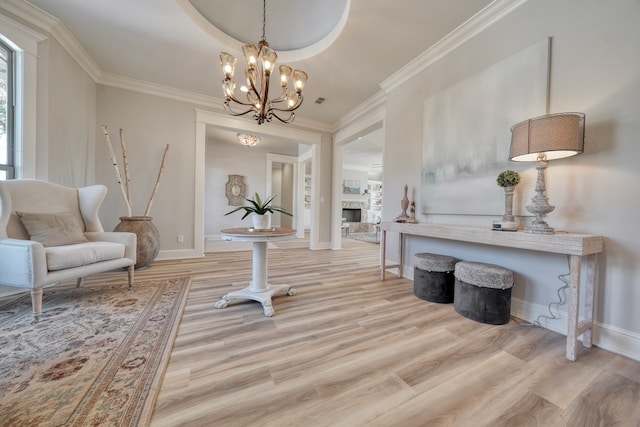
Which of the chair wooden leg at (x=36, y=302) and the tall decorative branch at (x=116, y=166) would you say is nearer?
the chair wooden leg at (x=36, y=302)

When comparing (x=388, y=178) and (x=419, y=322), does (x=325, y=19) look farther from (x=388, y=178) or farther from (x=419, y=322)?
(x=419, y=322)

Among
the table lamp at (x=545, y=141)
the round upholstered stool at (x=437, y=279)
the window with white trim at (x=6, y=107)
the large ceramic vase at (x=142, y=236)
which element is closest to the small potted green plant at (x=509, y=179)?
the table lamp at (x=545, y=141)

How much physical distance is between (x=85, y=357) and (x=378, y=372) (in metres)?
1.61

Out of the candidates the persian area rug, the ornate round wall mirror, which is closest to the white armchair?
the persian area rug

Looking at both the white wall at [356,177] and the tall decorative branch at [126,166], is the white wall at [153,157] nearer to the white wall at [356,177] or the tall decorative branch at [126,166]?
the tall decorative branch at [126,166]

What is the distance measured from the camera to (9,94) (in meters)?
2.14

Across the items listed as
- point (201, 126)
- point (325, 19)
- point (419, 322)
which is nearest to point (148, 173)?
point (201, 126)

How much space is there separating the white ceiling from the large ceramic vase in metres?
2.08

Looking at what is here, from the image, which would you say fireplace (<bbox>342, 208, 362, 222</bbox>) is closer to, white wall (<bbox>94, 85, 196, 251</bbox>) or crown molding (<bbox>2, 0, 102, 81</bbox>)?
white wall (<bbox>94, 85, 196, 251</bbox>)

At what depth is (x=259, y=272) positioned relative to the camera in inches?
81.4

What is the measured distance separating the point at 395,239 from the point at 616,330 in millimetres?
1969

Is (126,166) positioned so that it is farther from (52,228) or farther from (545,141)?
(545,141)

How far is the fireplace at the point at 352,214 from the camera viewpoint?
9109mm

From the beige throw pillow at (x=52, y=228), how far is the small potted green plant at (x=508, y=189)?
3689 millimetres
